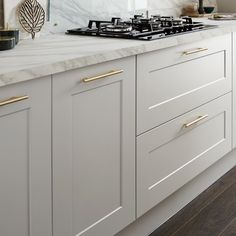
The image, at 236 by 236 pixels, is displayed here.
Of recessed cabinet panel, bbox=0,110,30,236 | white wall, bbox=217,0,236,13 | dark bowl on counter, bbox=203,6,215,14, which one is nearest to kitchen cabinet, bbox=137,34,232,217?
recessed cabinet panel, bbox=0,110,30,236

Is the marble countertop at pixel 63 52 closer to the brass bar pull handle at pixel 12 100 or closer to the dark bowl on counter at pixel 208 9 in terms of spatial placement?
the brass bar pull handle at pixel 12 100

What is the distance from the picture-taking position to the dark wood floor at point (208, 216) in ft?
9.02

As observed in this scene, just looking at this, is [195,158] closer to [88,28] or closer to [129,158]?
[129,158]

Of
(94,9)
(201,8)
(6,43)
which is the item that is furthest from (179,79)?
(201,8)

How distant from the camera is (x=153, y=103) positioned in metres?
2.52

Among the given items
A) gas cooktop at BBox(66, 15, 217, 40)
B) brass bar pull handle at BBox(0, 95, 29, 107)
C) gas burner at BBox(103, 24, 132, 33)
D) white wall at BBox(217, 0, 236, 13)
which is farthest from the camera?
white wall at BBox(217, 0, 236, 13)

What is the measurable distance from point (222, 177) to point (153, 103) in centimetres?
118

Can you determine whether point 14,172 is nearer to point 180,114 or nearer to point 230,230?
point 180,114

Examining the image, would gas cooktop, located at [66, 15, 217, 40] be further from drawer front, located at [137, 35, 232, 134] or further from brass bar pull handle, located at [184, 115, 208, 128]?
brass bar pull handle, located at [184, 115, 208, 128]

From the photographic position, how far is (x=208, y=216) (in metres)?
2.91

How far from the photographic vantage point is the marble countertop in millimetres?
1742

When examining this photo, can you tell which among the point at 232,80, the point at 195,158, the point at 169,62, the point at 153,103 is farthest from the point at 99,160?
the point at 232,80

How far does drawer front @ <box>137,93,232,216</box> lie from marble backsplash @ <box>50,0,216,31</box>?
783 millimetres

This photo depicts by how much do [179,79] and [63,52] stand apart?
820mm
